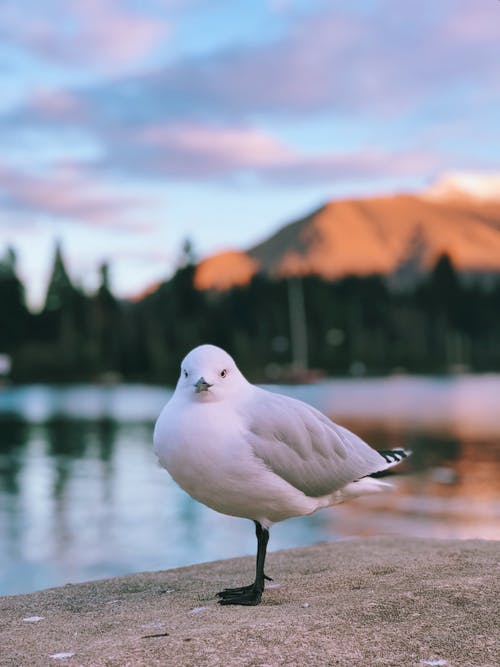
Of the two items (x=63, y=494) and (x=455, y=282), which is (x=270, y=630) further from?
(x=455, y=282)

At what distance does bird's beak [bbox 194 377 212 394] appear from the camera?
565 centimetres

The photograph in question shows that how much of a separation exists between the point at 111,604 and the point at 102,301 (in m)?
125

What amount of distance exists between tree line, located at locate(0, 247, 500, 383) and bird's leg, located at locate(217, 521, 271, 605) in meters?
76.0

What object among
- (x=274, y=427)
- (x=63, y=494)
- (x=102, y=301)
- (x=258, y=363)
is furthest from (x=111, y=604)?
(x=102, y=301)

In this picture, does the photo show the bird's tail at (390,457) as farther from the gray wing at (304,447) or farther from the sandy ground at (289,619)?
the sandy ground at (289,619)

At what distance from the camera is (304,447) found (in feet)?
20.3

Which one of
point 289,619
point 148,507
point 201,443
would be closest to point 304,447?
→ point 201,443

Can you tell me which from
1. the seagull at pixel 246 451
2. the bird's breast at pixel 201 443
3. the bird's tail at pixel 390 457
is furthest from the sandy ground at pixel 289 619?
the bird's breast at pixel 201 443

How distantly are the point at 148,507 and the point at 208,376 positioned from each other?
13.5 m

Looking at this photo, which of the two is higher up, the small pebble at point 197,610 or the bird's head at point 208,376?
the bird's head at point 208,376

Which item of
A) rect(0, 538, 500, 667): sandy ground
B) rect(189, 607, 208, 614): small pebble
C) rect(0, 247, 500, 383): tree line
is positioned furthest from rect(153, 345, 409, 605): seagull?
rect(0, 247, 500, 383): tree line

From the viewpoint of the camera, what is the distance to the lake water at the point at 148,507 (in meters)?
13.5

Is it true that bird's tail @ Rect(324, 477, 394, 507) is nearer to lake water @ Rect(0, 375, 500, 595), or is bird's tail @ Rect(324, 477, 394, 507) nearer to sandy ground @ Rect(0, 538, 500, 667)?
sandy ground @ Rect(0, 538, 500, 667)

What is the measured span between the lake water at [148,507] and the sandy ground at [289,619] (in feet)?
16.3
